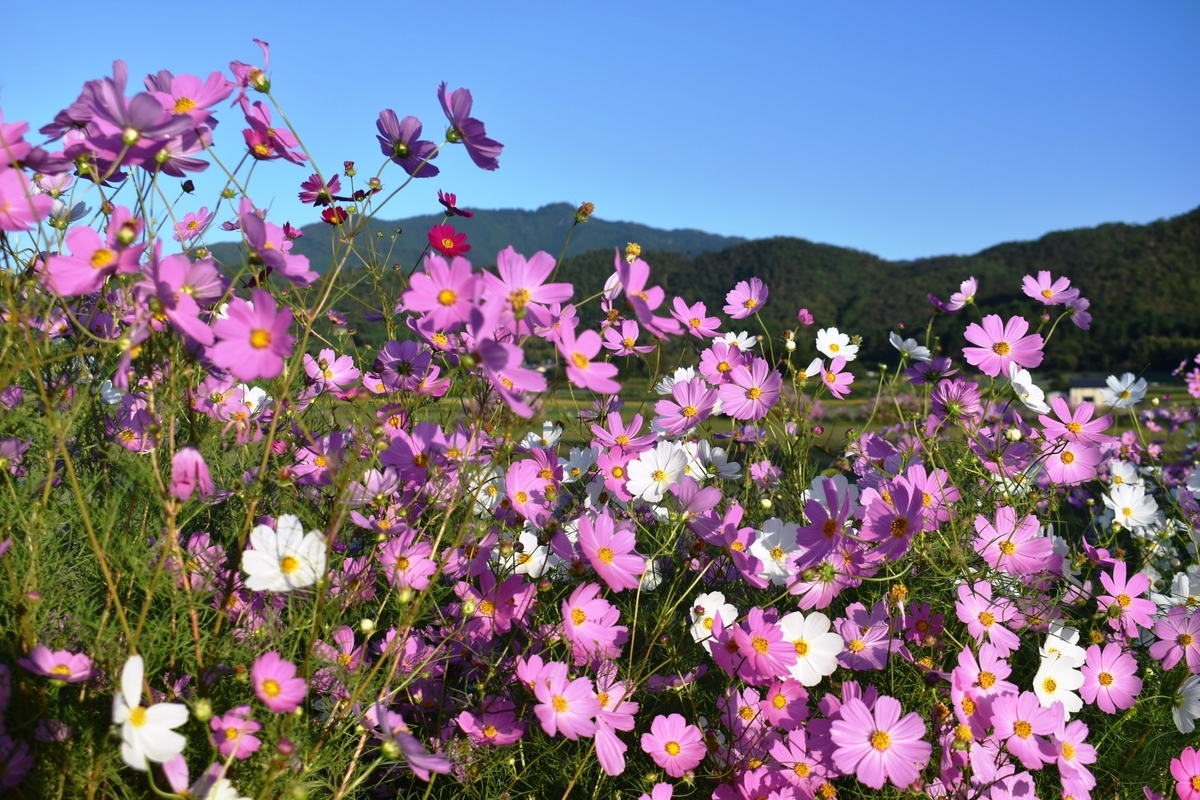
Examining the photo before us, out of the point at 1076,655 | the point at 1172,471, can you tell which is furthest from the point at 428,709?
the point at 1172,471

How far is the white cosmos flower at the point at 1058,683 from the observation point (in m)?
1.30

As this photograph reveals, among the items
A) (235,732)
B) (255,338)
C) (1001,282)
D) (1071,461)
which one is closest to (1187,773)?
(1071,461)

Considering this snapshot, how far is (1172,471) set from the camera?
4785mm

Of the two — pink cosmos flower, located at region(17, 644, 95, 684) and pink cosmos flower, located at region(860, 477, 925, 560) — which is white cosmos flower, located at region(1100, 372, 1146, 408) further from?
pink cosmos flower, located at region(17, 644, 95, 684)

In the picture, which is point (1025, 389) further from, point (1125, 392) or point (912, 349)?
point (1125, 392)

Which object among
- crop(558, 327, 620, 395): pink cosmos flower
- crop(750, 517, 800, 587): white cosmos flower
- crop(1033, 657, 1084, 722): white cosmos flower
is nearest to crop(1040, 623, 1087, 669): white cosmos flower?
crop(1033, 657, 1084, 722): white cosmos flower

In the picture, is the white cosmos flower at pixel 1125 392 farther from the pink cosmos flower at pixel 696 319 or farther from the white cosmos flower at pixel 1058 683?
the pink cosmos flower at pixel 696 319

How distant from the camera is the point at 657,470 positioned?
1522 millimetres

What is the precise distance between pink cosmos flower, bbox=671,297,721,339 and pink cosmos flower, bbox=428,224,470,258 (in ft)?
1.47

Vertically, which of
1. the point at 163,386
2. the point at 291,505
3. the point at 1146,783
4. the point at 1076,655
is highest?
the point at 163,386

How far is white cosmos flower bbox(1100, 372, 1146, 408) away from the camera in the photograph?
209cm

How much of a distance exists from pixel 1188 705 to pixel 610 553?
1010 mm

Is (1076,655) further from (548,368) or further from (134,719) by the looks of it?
(134,719)

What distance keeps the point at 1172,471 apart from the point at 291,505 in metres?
5.25
